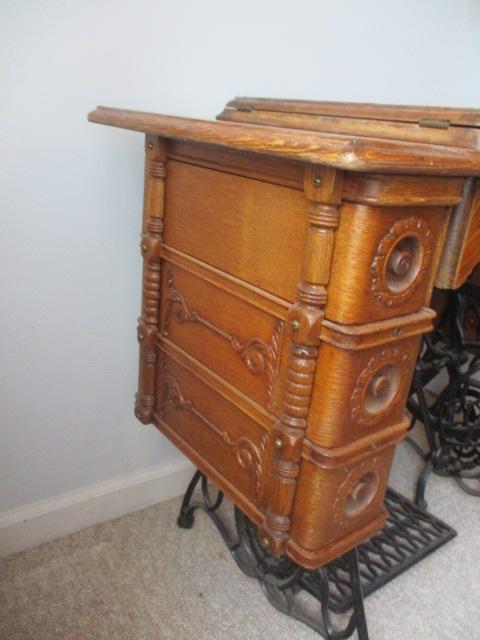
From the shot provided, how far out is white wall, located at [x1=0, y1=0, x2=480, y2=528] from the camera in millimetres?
1112

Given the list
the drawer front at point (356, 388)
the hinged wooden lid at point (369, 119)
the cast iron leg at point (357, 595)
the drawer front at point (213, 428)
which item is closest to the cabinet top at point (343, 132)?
the hinged wooden lid at point (369, 119)

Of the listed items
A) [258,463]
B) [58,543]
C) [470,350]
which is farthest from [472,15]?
[58,543]

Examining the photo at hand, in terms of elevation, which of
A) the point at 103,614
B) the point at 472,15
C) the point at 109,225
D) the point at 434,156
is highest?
the point at 472,15

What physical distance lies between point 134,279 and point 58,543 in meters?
0.74

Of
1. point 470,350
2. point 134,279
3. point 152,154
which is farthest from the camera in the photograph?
point 470,350

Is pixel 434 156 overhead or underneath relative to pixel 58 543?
overhead

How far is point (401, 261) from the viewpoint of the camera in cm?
79

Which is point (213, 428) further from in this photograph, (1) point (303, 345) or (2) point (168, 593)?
(2) point (168, 593)

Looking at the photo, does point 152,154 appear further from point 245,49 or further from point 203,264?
point 245,49

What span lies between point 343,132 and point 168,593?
44.7 inches

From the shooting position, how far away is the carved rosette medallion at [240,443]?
0.97m

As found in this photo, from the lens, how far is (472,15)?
1767mm

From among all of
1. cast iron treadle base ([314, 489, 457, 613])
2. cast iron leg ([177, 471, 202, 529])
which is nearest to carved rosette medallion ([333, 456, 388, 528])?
cast iron treadle base ([314, 489, 457, 613])

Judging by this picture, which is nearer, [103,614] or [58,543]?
[103,614]
